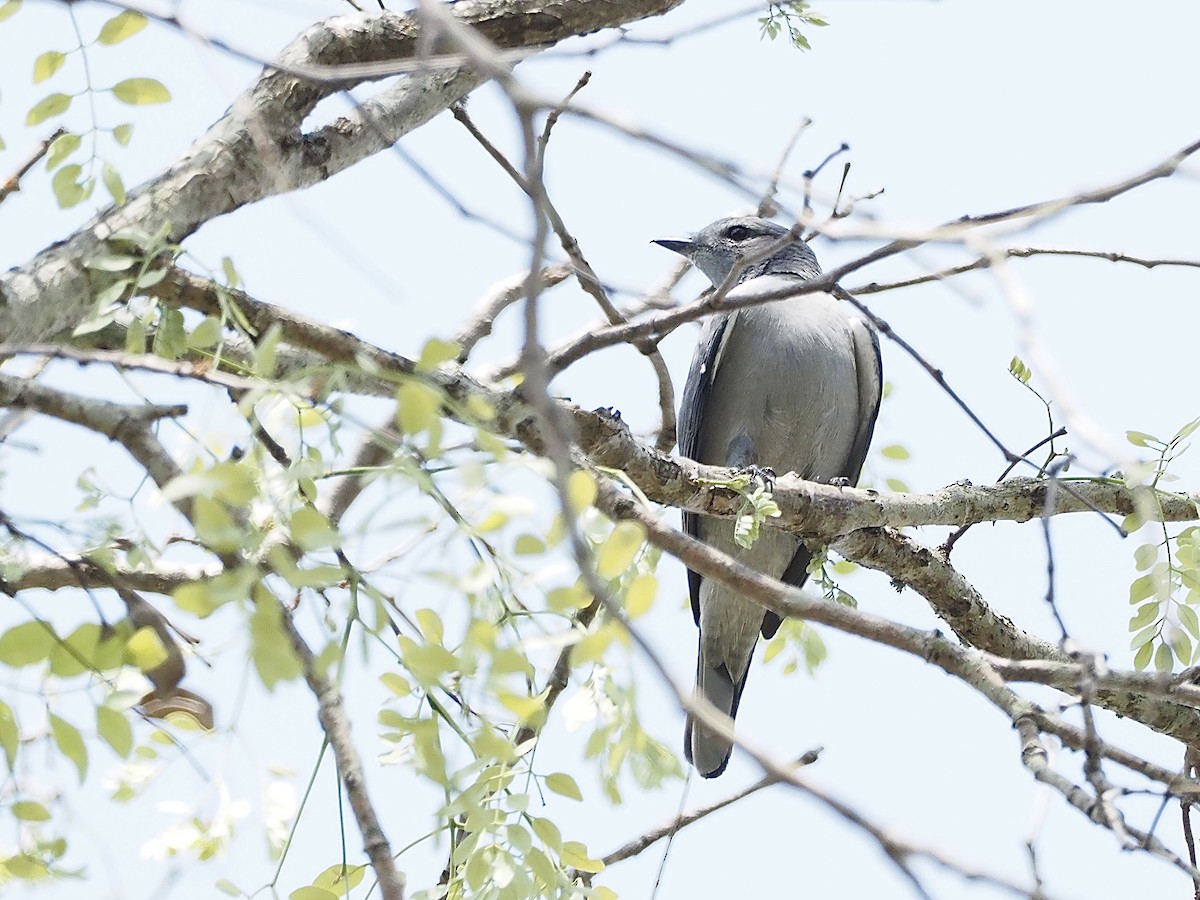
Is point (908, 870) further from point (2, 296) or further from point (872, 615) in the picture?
point (2, 296)

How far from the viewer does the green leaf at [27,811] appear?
2021mm

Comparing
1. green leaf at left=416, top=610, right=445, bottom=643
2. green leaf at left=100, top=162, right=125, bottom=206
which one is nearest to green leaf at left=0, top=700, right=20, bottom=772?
green leaf at left=416, top=610, right=445, bottom=643

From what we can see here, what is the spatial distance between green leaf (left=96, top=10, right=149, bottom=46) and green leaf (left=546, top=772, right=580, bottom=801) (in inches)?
64.6

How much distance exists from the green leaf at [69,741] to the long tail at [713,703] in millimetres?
3979

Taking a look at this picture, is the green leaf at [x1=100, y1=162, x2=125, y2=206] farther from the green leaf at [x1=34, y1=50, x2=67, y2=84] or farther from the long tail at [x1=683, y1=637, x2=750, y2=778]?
the long tail at [x1=683, y1=637, x2=750, y2=778]

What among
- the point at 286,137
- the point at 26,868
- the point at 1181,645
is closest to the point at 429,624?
the point at 26,868

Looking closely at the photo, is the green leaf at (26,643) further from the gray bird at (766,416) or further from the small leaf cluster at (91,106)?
the gray bird at (766,416)

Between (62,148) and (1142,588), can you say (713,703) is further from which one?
(62,148)

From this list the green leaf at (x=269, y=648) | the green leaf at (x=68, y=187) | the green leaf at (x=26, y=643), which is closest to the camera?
the green leaf at (x=269, y=648)

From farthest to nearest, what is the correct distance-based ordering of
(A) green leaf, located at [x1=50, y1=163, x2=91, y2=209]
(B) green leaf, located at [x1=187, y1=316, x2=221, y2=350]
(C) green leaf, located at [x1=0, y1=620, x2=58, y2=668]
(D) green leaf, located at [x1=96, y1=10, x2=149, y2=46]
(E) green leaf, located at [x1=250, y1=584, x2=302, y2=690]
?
1. (A) green leaf, located at [x1=50, y1=163, x2=91, y2=209]
2. (D) green leaf, located at [x1=96, y1=10, x2=149, y2=46]
3. (B) green leaf, located at [x1=187, y1=316, x2=221, y2=350]
4. (C) green leaf, located at [x1=0, y1=620, x2=58, y2=668]
5. (E) green leaf, located at [x1=250, y1=584, x2=302, y2=690]

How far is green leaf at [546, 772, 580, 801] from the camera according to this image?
236 cm

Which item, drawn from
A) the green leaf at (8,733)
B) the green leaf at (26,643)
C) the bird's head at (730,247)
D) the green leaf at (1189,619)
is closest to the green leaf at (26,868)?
the green leaf at (8,733)

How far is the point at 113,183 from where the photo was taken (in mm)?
2486

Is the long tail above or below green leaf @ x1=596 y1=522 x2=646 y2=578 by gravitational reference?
above
